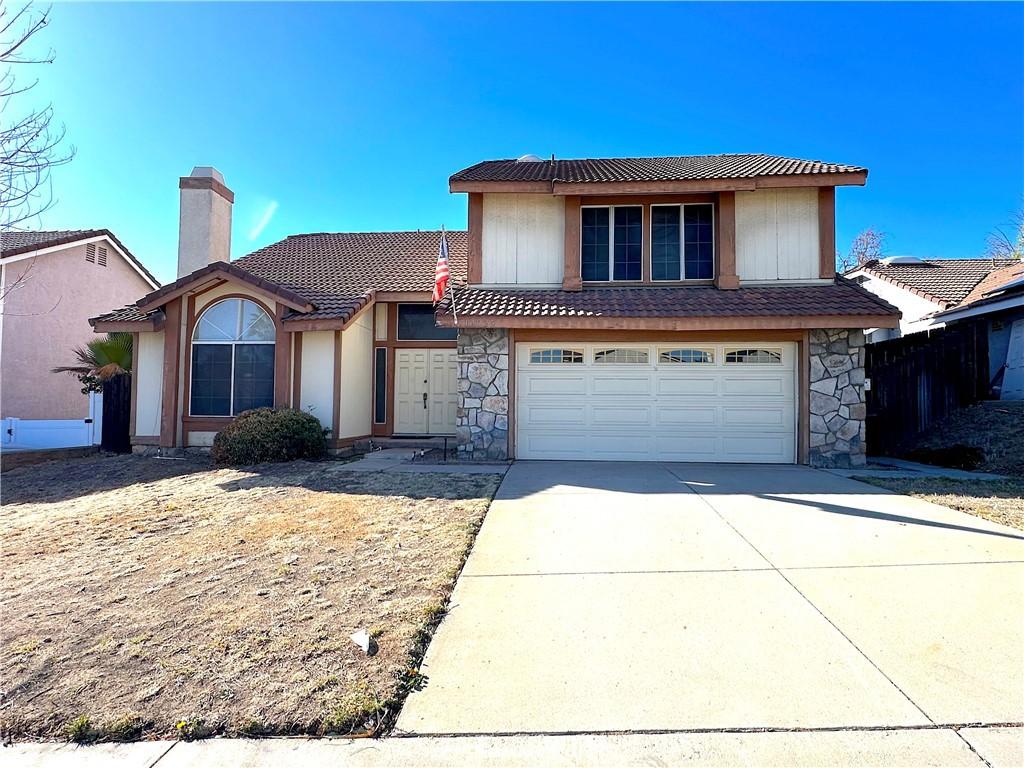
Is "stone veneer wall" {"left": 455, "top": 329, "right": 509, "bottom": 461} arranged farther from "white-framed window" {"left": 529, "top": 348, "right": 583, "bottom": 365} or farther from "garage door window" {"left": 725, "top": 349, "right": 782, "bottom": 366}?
"garage door window" {"left": 725, "top": 349, "right": 782, "bottom": 366}

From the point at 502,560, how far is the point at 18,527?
5397mm

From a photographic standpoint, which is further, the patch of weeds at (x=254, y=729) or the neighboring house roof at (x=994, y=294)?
the neighboring house roof at (x=994, y=294)

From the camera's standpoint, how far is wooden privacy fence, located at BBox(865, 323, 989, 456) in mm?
11781

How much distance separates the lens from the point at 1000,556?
15.2 ft

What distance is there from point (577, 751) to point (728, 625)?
1552mm

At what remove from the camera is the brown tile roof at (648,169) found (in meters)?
10.5

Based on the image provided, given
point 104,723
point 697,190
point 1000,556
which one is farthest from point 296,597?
point 697,190

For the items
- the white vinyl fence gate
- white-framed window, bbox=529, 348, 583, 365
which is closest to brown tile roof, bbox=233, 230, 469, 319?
white-framed window, bbox=529, 348, 583, 365

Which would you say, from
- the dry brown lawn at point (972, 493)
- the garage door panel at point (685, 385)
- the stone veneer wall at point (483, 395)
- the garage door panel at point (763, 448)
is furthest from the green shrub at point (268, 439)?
the dry brown lawn at point (972, 493)

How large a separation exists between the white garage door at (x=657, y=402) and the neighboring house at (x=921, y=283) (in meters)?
8.75

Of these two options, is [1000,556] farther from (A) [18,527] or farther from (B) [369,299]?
(B) [369,299]

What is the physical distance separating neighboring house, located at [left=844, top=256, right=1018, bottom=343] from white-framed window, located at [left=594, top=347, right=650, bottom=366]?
10.2 meters

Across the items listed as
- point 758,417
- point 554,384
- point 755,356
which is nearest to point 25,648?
point 554,384

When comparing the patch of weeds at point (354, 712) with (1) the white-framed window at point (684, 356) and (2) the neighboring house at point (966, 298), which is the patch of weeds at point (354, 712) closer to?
(1) the white-framed window at point (684, 356)
